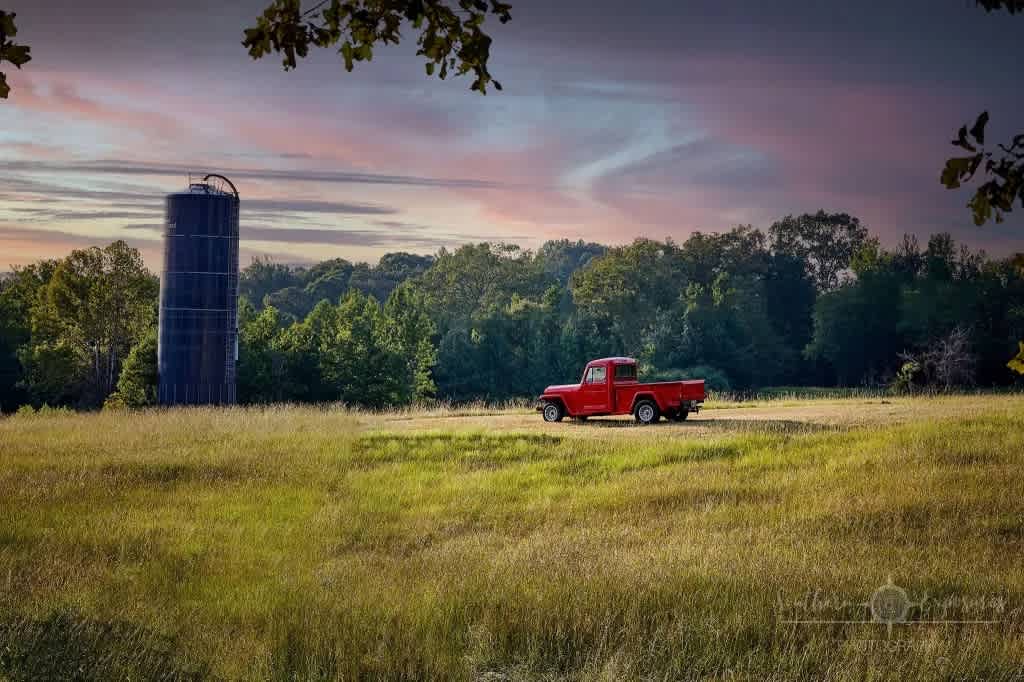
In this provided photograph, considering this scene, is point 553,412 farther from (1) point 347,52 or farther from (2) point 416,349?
(2) point 416,349

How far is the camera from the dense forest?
182ft

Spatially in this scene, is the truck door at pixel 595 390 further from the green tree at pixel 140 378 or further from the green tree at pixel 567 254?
the green tree at pixel 567 254

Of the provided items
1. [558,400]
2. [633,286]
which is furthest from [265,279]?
[558,400]

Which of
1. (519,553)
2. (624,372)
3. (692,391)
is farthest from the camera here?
(624,372)

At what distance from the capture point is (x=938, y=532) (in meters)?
14.0

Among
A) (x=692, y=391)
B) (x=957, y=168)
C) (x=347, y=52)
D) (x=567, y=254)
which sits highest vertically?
(x=567, y=254)

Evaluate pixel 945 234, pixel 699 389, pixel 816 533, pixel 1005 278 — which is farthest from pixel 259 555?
pixel 945 234

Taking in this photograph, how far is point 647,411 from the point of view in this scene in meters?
26.5

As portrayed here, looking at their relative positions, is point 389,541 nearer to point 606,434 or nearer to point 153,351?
point 606,434

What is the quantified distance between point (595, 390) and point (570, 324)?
55349 mm

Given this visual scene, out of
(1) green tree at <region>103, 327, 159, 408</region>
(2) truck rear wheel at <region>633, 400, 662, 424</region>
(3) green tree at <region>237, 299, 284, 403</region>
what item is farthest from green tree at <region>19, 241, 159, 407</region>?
(2) truck rear wheel at <region>633, 400, 662, 424</region>

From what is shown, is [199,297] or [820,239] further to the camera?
[820,239]
